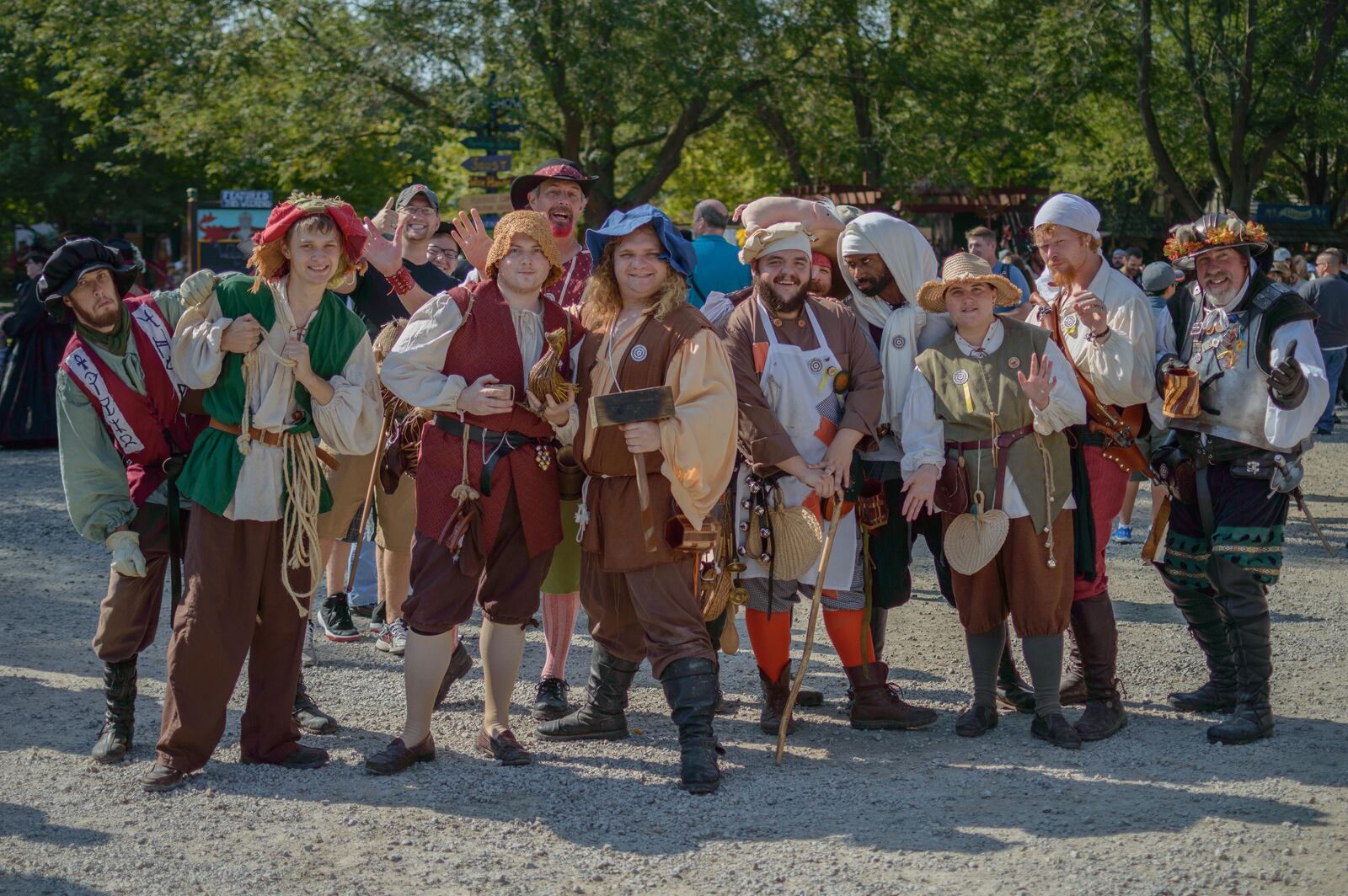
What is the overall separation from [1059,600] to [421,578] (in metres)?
2.17

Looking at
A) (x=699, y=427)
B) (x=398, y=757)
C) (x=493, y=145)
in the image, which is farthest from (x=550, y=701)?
(x=493, y=145)

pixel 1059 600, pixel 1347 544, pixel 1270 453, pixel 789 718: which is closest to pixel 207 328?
pixel 789 718

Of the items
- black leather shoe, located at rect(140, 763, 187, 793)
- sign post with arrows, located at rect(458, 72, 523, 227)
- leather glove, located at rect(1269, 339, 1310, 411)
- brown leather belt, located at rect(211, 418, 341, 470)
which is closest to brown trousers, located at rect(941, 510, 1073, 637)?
leather glove, located at rect(1269, 339, 1310, 411)

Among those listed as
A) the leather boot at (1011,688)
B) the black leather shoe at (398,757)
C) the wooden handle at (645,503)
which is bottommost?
the black leather shoe at (398,757)

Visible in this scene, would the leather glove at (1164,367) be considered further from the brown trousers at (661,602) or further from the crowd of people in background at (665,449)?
the brown trousers at (661,602)

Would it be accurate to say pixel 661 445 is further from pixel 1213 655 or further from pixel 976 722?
pixel 1213 655

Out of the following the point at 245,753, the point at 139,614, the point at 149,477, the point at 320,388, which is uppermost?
the point at 320,388

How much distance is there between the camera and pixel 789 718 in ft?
16.0

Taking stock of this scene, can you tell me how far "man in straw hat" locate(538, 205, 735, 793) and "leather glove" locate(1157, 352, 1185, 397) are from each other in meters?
1.70

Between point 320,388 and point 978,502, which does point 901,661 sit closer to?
point 978,502

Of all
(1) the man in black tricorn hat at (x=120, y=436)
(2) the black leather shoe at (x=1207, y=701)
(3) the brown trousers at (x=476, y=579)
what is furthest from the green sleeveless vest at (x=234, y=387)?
(2) the black leather shoe at (x=1207, y=701)

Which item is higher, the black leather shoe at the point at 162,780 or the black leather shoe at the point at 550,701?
the black leather shoe at the point at 550,701

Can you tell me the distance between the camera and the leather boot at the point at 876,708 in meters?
4.99

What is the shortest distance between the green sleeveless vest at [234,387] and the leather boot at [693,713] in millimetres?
1414
